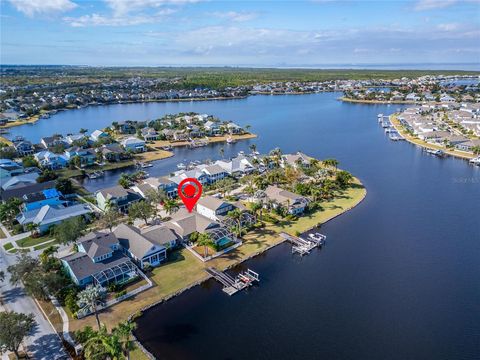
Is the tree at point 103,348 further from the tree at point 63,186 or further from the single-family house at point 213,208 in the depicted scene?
the tree at point 63,186

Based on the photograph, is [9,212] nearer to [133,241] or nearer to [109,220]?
[109,220]

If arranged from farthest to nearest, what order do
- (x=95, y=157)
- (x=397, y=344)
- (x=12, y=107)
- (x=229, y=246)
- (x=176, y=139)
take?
(x=12, y=107)
(x=176, y=139)
(x=95, y=157)
(x=229, y=246)
(x=397, y=344)

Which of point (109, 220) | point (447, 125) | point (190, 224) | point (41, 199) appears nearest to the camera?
point (109, 220)

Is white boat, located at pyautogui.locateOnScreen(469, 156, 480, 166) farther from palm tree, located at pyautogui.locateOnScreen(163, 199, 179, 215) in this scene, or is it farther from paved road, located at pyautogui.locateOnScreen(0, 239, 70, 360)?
paved road, located at pyautogui.locateOnScreen(0, 239, 70, 360)

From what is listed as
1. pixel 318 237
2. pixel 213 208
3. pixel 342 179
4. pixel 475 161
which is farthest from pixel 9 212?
pixel 475 161

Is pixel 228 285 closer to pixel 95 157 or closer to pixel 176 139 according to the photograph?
pixel 95 157

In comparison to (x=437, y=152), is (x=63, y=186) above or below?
below

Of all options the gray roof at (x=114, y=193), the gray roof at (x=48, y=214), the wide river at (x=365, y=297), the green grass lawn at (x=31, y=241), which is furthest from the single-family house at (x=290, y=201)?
the green grass lawn at (x=31, y=241)

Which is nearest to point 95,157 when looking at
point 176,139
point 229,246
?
point 176,139
